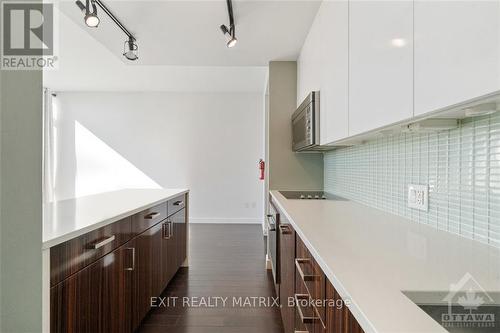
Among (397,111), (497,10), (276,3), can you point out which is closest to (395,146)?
(397,111)

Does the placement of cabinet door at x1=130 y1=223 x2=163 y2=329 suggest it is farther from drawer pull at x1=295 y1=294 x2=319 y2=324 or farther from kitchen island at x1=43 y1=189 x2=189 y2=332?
drawer pull at x1=295 y1=294 x2=319 y2=324

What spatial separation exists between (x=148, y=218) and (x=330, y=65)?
5.26 ft

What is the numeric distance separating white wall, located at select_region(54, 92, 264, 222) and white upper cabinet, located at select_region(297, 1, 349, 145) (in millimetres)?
3850

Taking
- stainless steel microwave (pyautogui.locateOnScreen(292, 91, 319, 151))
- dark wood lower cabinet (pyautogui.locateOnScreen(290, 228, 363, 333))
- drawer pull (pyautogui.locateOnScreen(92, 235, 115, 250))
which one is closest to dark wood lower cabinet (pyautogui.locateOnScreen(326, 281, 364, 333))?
dark wood lower cabinet (pyautogui.locateOnScreen(290, 228, 363, 333))

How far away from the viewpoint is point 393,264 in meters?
0.84

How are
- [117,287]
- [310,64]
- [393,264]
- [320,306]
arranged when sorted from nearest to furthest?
1. [393,264]
2. [320,306]
3. [117,287]
4. [310,64]

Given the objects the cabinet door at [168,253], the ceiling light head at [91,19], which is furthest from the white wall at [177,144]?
the ceiling light head at [91,19]

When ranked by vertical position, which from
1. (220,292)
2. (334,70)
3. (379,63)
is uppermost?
(334,70)

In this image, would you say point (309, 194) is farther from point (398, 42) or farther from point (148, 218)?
point (398, 42)

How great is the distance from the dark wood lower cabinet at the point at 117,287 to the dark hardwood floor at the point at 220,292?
0.73 ft

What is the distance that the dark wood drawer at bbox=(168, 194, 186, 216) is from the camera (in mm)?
2766

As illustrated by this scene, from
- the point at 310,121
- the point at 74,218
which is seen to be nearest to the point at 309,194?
the point at 310,121

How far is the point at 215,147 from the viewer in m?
6.39

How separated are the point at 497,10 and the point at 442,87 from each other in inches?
8.3
